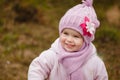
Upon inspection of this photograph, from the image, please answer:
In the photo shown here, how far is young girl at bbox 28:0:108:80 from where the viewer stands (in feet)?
15.0

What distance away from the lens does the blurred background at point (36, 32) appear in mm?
6935

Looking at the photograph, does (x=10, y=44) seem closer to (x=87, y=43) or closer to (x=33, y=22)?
(x=33, y=22)

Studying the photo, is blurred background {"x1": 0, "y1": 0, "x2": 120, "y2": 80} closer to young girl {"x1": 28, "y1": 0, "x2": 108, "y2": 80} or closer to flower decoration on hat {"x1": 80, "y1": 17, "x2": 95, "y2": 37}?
young girl {"x1": 28, "y1": 0, "x2": 108, "y2": 80}

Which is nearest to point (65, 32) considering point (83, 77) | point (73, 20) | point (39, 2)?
point (73, 20)

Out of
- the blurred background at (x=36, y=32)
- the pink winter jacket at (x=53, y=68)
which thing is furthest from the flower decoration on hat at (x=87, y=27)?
the blurred background at (x=36, y=32)

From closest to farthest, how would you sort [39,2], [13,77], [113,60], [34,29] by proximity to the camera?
[13,77] < [113,60] < [34,29] < [39,2]

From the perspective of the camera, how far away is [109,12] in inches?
398

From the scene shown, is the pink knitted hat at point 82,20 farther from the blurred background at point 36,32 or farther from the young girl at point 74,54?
the blurred background at point 36,32

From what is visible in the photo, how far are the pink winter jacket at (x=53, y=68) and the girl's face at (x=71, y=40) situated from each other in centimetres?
17

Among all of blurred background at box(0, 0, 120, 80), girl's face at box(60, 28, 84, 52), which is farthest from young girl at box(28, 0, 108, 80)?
blurred background at box(0, 0, 120, 80)

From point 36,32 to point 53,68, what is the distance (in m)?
4.06

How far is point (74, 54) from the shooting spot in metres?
4.63

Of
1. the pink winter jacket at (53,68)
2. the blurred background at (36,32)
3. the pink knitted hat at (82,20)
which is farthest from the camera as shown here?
the blurred background at (36,32)

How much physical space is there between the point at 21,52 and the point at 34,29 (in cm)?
157
